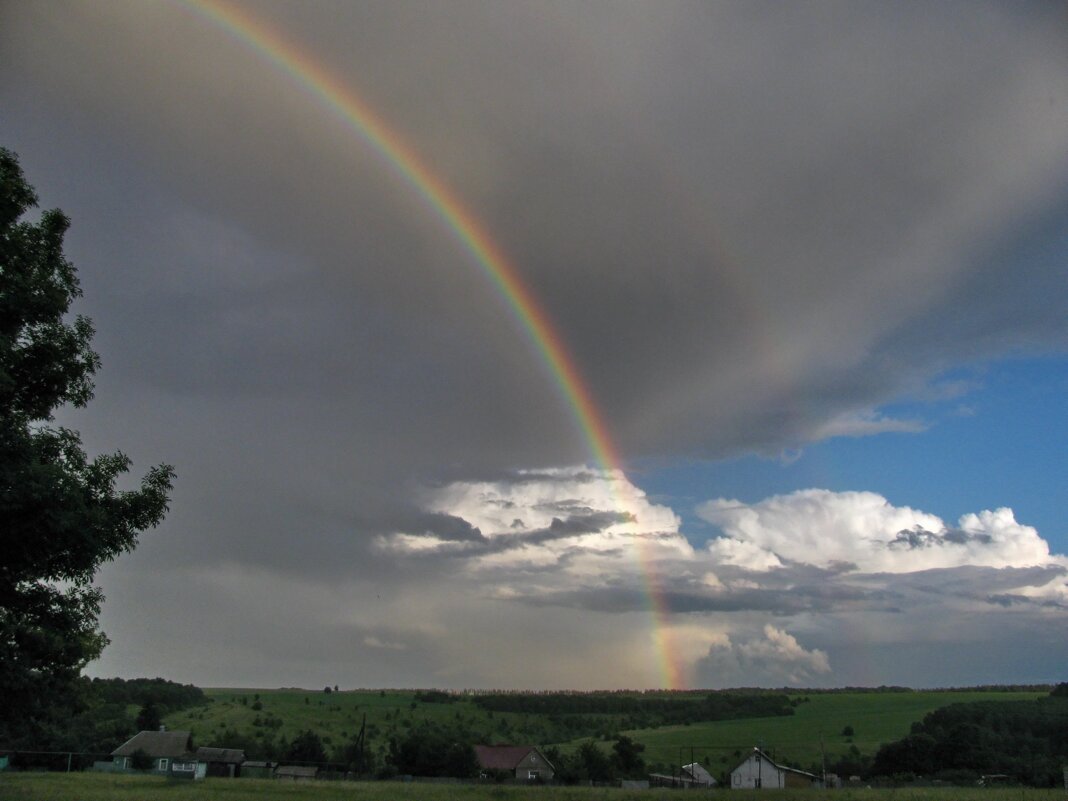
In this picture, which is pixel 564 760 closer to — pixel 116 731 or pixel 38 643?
pixel 116 731

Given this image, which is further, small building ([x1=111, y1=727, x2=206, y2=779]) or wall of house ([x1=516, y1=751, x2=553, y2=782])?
wall of house ([x1=516, y1=751, x2=553, y2=782])

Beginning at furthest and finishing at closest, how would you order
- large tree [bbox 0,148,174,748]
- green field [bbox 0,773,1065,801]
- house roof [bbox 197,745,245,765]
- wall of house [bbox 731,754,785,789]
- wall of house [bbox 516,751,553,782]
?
wall of house [bbox 516,751,553,782] < house roof [bbox 197,745,245,765] < wall of house [bbox 731,754,785,789] < green field [bbox 0,773,1065,801] < large tree [bbox 0,148,174,748]

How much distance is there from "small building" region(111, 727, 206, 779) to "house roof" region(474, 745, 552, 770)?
2959 centimetres

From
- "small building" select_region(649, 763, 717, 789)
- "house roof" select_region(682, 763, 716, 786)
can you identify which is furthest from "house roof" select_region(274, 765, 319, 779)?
"house roof" select_region(682, 763, 716, 786)

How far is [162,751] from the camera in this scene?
95.1 metres

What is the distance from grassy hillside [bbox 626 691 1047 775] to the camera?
11044 centimetres

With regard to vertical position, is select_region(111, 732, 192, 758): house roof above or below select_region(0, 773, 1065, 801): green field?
above

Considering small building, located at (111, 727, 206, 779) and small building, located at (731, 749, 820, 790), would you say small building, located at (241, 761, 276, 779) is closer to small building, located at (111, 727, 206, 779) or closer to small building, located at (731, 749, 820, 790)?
small building, located at (111, 727, 206, 779)

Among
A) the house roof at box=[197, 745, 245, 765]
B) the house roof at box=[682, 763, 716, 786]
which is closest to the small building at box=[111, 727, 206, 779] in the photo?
the house roof at box=[197, 745, 245, 765]

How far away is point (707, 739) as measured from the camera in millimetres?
132875

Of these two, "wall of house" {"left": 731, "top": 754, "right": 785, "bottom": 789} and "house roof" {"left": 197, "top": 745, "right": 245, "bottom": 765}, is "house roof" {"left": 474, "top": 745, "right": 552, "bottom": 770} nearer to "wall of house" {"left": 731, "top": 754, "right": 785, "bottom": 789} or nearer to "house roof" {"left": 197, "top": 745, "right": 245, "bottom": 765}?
"wall of house" {"left": 731, "top": 754, "right": 785, "bottom": 789}

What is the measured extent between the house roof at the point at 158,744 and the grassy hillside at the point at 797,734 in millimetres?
54813

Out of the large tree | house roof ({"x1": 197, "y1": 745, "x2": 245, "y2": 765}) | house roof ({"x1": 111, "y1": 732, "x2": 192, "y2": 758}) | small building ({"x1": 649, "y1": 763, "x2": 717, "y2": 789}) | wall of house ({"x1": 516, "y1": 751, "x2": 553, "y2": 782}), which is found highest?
the large tree

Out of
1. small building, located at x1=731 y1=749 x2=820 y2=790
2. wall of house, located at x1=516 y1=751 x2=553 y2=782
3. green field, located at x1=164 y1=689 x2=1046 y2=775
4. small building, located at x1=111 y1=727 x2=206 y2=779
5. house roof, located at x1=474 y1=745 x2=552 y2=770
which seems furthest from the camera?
green field, located at x1=164 y1=689 x2=1046 y2=775
